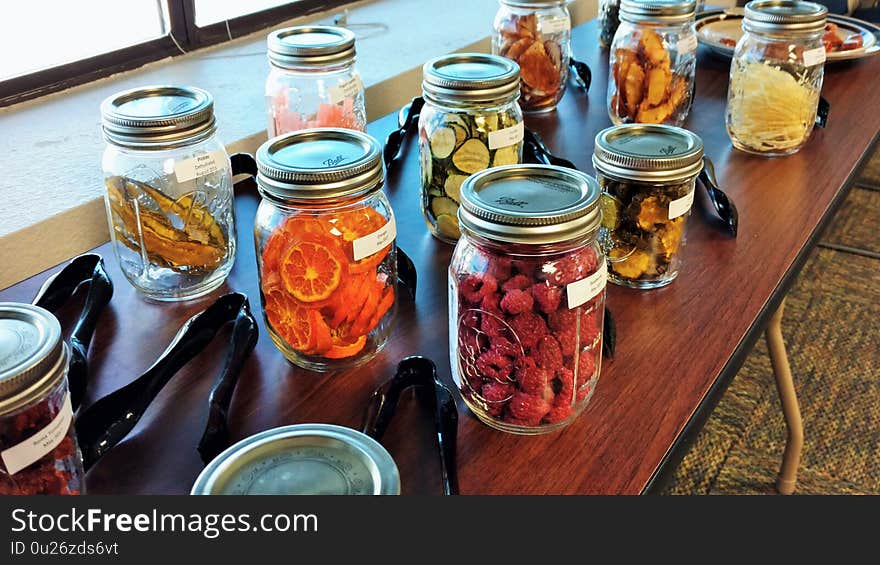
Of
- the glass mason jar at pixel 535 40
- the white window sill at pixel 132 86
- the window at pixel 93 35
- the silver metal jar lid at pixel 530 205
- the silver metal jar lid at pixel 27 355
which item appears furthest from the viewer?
the window at pixel 93 35

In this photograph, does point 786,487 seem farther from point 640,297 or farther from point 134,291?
point 134,291

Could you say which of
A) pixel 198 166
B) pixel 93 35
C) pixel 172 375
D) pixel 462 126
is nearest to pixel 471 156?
pixel 462 126

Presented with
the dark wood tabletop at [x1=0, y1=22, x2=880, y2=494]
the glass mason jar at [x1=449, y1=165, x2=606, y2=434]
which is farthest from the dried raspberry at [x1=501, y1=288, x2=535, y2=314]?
the dark wood tabletop at [x1=0, y1=22, x2=880, y2=494]

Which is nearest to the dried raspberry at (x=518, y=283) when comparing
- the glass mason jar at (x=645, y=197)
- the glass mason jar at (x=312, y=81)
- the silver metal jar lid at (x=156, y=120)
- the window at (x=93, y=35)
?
the glass mason jar at (x=645, y=197)

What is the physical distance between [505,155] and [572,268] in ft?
1.08

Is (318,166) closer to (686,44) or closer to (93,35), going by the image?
(686,44)

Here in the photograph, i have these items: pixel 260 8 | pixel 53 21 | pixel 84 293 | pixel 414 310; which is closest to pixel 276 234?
pixel 414 310

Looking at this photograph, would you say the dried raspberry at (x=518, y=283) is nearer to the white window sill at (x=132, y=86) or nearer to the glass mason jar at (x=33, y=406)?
the glass mason jar at (x=33, y=406)

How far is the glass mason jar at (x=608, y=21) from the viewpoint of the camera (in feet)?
→ 5.56

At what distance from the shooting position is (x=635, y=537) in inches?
23.2

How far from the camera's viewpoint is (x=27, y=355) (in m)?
0.54

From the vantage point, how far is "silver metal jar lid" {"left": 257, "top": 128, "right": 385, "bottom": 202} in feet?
2.30

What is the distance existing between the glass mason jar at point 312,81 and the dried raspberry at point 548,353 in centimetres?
49

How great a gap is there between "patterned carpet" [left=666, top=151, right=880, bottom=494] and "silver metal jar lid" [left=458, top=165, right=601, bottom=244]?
82 centimetres
